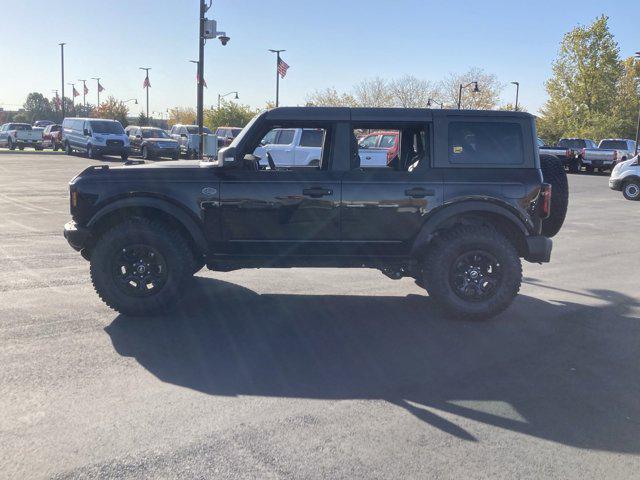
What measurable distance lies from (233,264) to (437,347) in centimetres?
208

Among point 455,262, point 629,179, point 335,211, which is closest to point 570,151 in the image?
point 629,179

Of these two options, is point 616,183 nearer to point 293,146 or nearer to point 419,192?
point 293,146

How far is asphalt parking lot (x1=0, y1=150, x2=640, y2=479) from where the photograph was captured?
339 cm

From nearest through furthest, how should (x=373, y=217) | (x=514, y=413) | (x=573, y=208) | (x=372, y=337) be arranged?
(x=514, y=413), (x=372, y=337), (x=373, y=217), (x=573, y=208)

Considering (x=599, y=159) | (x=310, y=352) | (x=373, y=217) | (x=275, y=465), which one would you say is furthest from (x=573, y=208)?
(x=599, y=159)

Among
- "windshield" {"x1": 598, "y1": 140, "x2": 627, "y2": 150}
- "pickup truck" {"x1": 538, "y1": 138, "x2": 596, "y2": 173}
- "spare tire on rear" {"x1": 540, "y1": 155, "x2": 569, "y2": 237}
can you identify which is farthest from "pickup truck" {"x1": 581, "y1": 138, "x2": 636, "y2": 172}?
"spare tire on rear" {"x1": 540, "y1": 155, "x2": 569, "y2": 237}

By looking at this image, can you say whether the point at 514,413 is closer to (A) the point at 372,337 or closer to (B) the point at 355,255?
(A) the point at 372,337

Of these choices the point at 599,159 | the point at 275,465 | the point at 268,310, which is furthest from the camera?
the point at 599,159

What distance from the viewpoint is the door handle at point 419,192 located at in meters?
5.92

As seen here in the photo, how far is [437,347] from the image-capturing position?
17.4 feet

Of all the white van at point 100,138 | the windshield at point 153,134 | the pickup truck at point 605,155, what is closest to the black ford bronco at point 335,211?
the white van at point 100,138

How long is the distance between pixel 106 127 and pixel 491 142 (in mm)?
29240

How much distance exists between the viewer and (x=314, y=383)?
14.6 ft

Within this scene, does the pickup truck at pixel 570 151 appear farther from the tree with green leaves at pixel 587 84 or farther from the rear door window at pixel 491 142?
the rear door window at pixel 491 142
